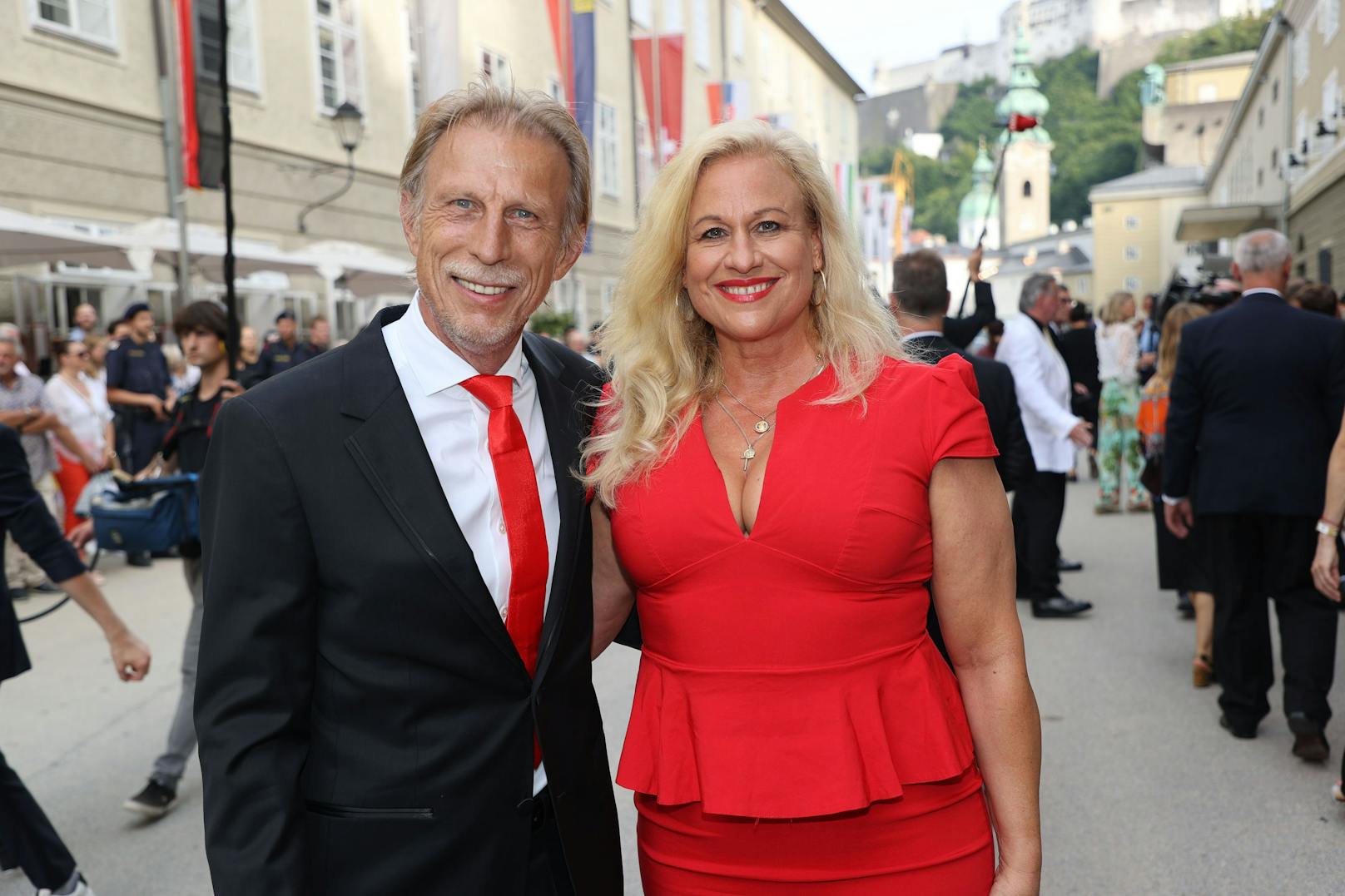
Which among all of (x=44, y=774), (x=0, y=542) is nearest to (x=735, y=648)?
(x=0, y=542)

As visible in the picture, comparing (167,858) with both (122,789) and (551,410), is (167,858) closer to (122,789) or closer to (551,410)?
(122,789)

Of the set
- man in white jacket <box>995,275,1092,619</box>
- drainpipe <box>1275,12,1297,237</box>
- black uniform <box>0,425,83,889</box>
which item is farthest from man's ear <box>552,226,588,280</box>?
drainpipe <box>1275,12,1297,237</box>

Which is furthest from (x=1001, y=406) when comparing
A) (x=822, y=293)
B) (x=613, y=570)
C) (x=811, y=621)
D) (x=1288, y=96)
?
(x=1288, y=96)

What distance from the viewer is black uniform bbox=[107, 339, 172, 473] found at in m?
11.0

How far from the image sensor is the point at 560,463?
219 cm

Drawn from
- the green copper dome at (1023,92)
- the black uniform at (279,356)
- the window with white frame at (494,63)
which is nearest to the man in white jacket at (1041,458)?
the black uniform at (279,356)

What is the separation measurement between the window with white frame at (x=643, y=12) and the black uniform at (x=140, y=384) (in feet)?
62.2

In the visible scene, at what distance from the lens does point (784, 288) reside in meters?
2.33

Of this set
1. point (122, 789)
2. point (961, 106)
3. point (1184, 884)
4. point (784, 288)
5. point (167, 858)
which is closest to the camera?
point (784, 288)

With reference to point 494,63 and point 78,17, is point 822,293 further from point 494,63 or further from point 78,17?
point 494,63

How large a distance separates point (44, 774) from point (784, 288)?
182 inches

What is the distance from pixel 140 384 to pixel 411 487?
10.3 m

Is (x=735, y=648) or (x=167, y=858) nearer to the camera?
(x=735, y=648)

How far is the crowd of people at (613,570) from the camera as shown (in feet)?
6.07
